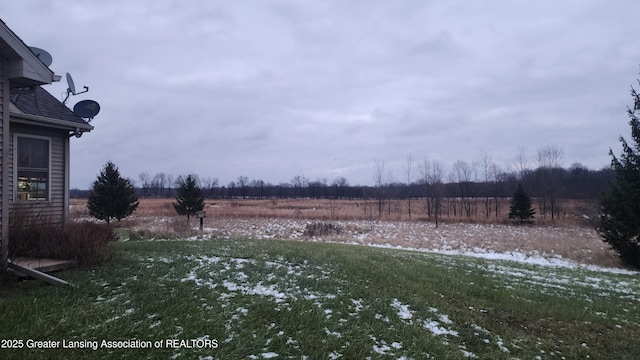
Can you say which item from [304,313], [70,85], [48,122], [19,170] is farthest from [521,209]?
[19,170]

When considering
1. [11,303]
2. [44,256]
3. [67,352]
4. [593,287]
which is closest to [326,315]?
[67,352]

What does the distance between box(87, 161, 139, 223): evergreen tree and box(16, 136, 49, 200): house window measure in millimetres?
17463

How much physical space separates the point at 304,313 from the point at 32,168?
291 inches

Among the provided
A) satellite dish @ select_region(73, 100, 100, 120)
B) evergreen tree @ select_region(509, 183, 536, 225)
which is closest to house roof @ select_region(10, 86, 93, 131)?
satellite dish @ select_region(73, 100, 100, 120)

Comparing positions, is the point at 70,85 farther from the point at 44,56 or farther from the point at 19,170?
the point at 19,170

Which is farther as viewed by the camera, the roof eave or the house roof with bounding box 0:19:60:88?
the roof eave

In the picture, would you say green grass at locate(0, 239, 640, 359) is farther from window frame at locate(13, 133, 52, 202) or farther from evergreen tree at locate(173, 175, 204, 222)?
evergreen tree at locate(173, 175, 204, 222)

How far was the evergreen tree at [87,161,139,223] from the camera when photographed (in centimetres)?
2406

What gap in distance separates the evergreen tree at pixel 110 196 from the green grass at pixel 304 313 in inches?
760

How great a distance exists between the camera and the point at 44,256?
618cm

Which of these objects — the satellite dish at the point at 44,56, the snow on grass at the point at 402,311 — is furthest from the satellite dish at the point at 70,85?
the snow on grass at the point at 402,311

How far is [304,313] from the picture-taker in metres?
4.54

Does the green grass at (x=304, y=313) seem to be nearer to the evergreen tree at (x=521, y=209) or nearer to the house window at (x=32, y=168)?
the house window at (x=32, y=168)

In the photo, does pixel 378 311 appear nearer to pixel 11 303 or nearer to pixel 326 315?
pixel 326 315
